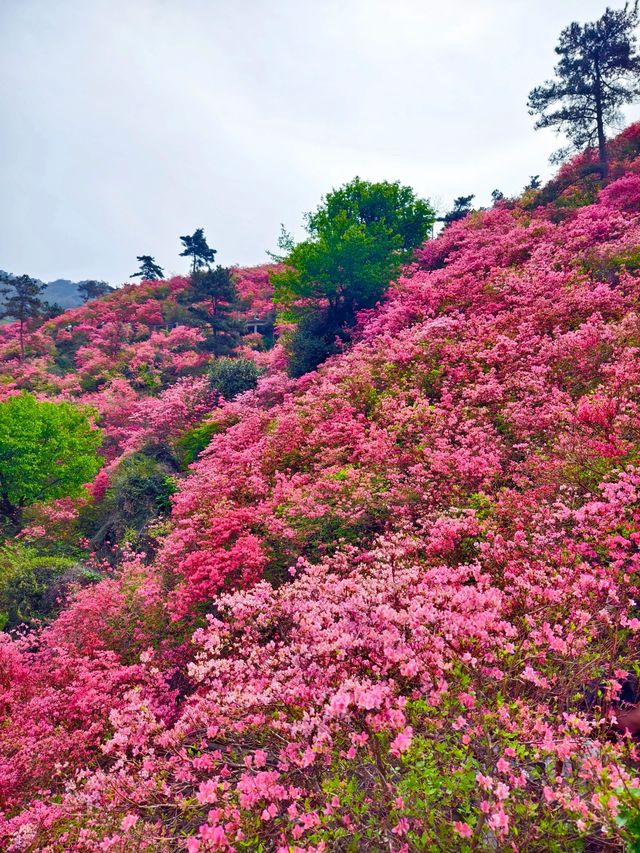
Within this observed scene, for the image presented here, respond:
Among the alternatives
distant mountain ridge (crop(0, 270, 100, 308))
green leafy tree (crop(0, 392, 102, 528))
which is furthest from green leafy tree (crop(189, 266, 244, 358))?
distant mountain ridge (crop(0, 270, 100, 308))

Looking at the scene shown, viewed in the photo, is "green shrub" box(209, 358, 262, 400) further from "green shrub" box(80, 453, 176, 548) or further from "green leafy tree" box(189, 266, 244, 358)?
"green leafy tree" box(189, 266, 244, 358)

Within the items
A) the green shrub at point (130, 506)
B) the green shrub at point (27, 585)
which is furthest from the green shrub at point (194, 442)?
the green shrub at point (27, 585)

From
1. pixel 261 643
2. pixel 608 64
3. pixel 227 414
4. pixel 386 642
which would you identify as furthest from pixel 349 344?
pixel 608 64

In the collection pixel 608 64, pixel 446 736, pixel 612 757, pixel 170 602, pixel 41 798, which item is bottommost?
pixel 41 798

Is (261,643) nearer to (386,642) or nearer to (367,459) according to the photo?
(386,642)

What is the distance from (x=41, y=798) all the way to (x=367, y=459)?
25.6 feet

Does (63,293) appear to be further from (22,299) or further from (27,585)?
(27,585)

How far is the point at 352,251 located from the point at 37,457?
646 inches

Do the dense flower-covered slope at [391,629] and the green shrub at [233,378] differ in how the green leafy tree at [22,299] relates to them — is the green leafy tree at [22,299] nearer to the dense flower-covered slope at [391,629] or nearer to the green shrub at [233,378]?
the green shrub at [233,378]

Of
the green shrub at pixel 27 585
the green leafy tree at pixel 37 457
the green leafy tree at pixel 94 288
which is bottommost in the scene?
the green shrub at pixel 27 585

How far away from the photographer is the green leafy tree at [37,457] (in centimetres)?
1611

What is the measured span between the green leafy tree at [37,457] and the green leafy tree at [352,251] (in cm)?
1223

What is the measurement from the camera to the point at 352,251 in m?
20.8

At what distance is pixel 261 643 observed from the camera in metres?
6.27
